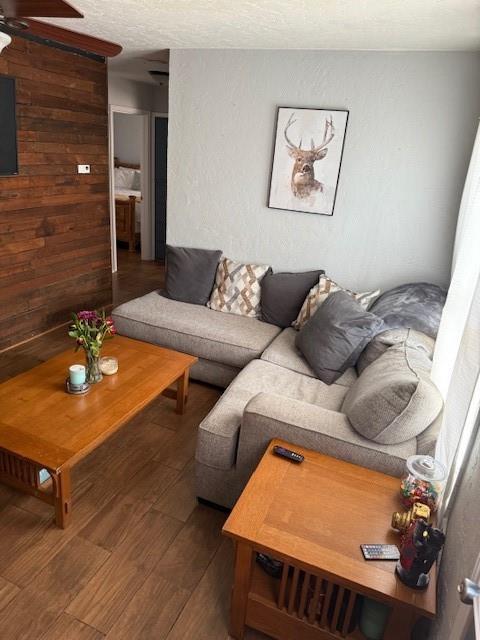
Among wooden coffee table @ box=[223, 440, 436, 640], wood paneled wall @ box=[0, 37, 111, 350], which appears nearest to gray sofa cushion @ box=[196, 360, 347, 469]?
wooden coffee table @ box=[223, 440, 436, 640]

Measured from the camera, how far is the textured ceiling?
7.16 feet

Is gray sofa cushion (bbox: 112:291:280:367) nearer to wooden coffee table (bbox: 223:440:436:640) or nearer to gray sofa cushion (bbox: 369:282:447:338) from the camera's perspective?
gray sofa cushion (bbox: 369:282:447:338)

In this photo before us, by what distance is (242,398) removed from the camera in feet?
7.69

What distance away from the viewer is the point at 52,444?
6.38 feet

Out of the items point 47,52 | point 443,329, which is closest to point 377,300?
point 443,329

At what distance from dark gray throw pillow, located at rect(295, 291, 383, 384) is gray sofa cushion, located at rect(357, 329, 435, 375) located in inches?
1.6

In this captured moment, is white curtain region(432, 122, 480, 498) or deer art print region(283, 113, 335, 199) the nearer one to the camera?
white curtain region(432, 122, 480, 498)

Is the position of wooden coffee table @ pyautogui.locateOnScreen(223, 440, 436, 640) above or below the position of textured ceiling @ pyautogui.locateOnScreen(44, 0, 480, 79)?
below

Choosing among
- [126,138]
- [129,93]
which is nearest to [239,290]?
[129,93]

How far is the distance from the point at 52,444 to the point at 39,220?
236 cm

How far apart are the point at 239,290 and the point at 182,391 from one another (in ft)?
3.40

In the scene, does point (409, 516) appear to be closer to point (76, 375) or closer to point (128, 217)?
point (76, 375)

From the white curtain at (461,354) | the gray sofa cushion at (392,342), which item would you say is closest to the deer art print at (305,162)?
the gray sofa cushion at (392,342)

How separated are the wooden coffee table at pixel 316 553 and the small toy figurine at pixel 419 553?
3 centimetres
